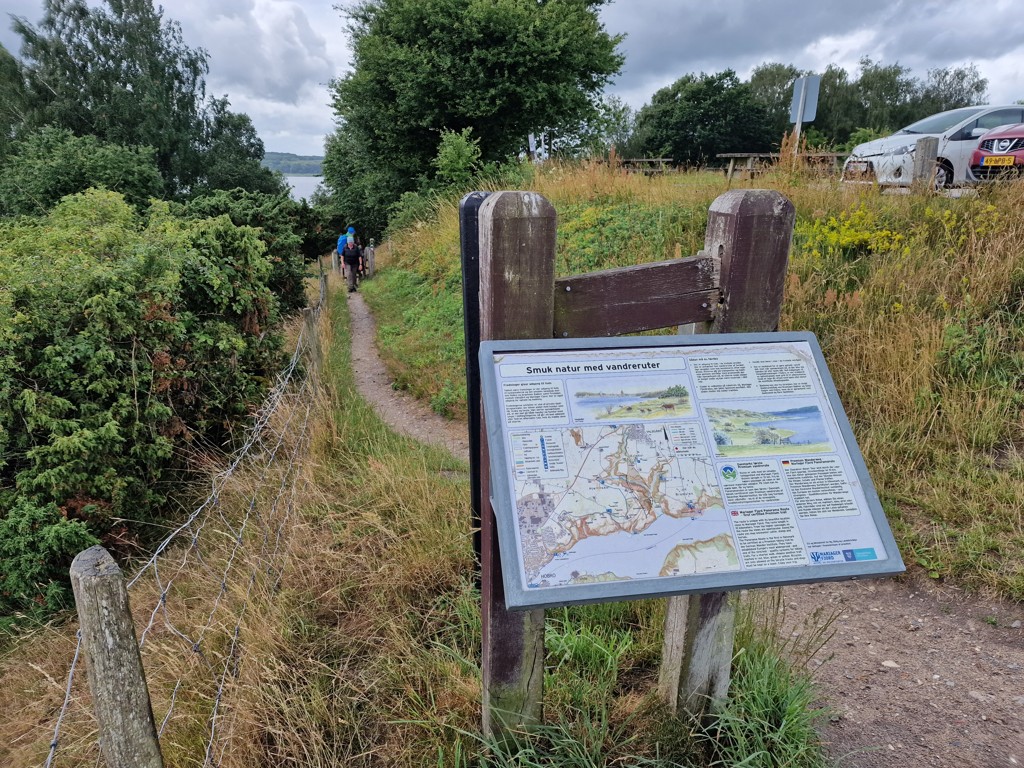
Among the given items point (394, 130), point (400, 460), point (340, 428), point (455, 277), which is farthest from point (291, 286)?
point (394, 130)

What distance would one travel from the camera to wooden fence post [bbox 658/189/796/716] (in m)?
1.90

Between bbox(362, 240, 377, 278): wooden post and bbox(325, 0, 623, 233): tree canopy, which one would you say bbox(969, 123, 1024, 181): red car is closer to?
bbox(325, 0, 623, 233): tree canopy

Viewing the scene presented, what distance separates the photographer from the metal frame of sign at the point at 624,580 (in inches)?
58.1

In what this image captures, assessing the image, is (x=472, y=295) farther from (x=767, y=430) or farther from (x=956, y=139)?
(x=956, y=139)

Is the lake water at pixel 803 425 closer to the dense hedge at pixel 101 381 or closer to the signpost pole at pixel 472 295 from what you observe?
the signpost pole at pixel 472 295

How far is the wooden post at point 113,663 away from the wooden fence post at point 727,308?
1.57m

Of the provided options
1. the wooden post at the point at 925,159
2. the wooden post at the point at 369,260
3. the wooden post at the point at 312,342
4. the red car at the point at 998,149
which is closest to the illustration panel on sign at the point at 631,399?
the wooden post at the point at 312,342

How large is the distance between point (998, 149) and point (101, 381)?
10653 mm

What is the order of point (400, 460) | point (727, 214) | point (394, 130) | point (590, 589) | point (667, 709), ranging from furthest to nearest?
point (394, 130)
point (400, 460)
point (667, 709)
point (727, 214)
point (590, 589)

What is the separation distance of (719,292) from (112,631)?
6.39 feet

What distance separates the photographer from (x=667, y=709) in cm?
210

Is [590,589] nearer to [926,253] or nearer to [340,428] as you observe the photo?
[340,428]

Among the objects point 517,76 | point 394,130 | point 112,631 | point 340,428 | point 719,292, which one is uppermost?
point 517,76

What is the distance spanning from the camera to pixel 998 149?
8172 millimetres
